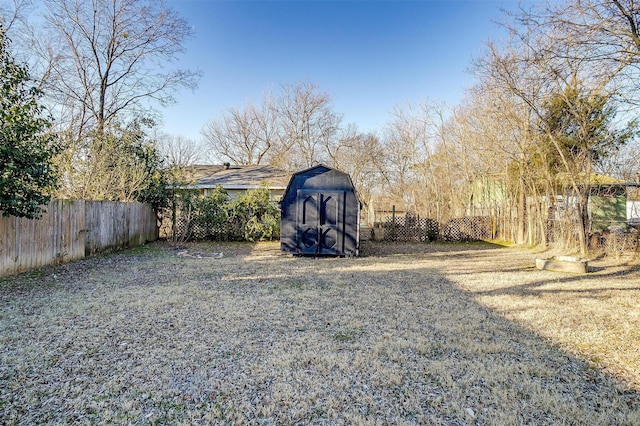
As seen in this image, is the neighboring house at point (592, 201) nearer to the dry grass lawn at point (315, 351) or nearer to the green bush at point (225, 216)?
the dry grass lawn at point (315, 351)

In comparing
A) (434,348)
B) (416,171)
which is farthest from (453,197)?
(434,348)

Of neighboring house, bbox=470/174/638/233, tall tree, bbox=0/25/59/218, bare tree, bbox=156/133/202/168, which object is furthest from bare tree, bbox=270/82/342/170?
tall tree, bbox=0/25/59/218

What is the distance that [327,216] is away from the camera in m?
→ 9.52

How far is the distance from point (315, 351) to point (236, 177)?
15.8m

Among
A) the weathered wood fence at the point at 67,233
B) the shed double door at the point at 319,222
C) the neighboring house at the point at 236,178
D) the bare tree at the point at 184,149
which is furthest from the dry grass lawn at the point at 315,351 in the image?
the bare tree at the point at 184,149

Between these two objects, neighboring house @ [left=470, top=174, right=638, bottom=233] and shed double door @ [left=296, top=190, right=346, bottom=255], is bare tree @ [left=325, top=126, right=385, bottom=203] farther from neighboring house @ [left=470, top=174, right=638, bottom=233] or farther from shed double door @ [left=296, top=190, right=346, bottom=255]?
shed double door @ [left=296, top=190, right=346, bottom=255]

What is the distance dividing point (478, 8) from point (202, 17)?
9.70 m

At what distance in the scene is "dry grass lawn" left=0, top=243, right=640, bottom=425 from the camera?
232 centimetres

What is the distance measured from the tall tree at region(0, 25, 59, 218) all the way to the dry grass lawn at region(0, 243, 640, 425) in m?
1.40

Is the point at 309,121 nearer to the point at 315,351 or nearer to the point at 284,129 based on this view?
the point at 284,129

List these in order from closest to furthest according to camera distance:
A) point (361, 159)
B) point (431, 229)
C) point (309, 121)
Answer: point (431, 229), point (361, 159), point (309, 121)

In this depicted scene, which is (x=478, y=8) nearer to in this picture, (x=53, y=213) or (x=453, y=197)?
(x=453, y=197)

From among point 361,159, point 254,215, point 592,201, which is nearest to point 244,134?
point 361,159

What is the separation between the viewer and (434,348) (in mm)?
3340
